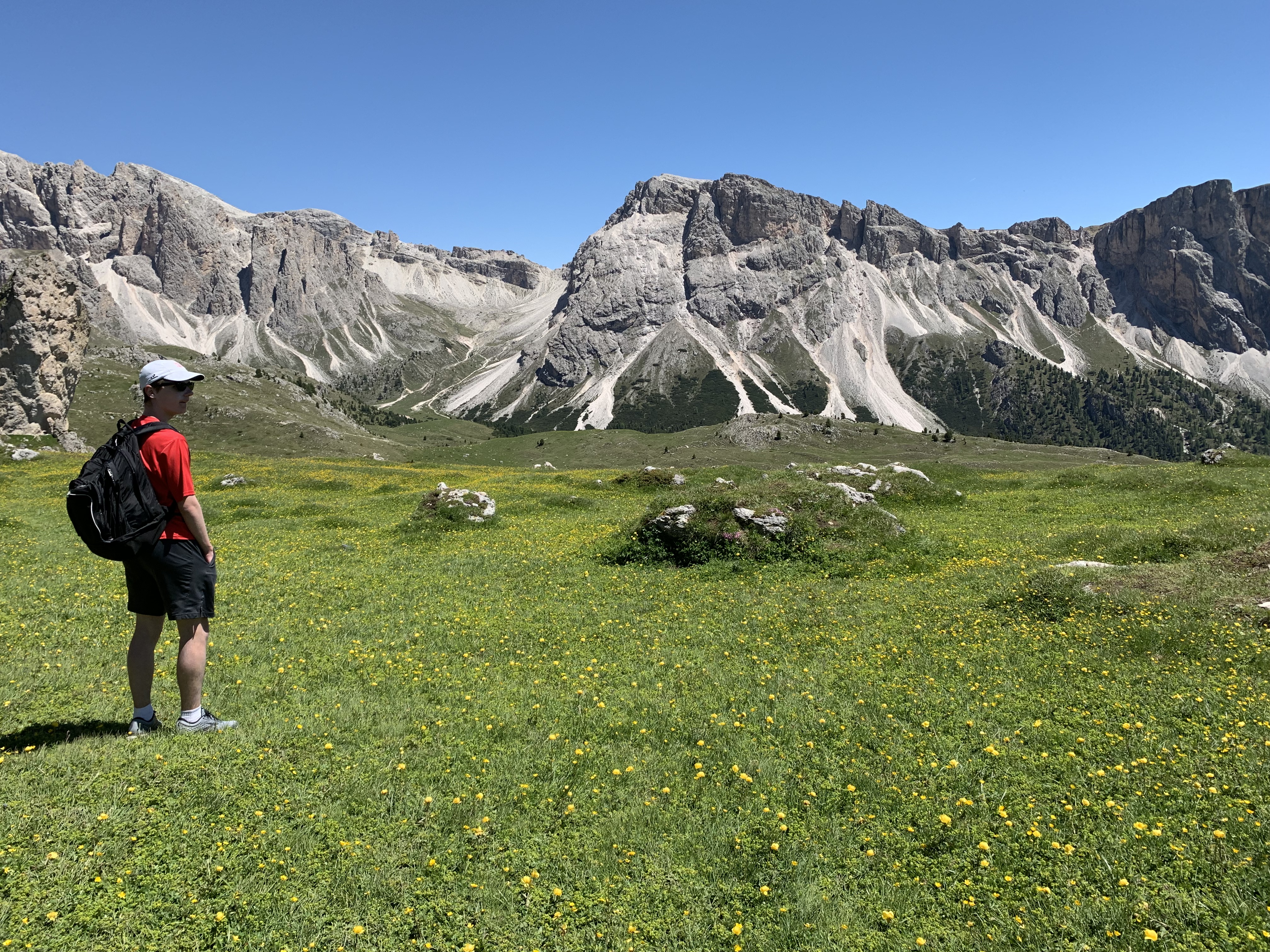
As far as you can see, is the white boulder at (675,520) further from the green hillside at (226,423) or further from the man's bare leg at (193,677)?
the green hillside at (226,423)

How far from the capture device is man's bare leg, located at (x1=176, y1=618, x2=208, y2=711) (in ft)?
29.8

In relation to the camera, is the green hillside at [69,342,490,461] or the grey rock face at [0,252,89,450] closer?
the grey rock face at [0,252,89,450]

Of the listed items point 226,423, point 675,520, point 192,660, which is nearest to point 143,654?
point 192,660

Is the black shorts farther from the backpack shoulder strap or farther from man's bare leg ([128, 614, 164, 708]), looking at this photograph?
the backpack shoulder strap

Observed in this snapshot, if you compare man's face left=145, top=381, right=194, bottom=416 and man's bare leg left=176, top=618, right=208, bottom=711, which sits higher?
man's face left=145, top=381, right=194, bottom=416

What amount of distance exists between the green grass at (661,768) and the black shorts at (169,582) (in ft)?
6.18

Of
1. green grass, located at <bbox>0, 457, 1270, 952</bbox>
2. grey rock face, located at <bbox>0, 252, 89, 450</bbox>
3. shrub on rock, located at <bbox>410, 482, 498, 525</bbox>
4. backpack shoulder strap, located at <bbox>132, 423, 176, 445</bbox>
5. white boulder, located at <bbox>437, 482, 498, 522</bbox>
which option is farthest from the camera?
grey rock face, located at <bbox>0, 252, 89, 450</bbox>

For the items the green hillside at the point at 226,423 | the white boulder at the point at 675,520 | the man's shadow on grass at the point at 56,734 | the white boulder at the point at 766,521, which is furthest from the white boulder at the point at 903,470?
the green hillside at the point at 226,423

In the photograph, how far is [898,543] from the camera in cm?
2295

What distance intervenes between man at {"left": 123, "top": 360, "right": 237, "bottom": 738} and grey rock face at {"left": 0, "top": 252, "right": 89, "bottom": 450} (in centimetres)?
10255

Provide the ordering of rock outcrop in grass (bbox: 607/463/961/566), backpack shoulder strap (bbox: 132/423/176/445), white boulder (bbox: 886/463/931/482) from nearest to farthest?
backpack shoulder strap (bbox: 132/423/176/445)
rock outcrop in grass (bbox: 607/463/961/566)
white boulder (bbox: 886/463/931/482)

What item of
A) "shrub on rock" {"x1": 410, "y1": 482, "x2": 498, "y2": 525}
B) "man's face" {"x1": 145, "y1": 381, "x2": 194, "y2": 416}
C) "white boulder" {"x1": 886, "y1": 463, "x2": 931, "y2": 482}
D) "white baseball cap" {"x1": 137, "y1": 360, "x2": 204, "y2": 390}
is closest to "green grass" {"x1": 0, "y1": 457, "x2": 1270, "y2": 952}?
"man's face" {"x1": 145, "y1": 381, "x2": 194, "y2": 416}

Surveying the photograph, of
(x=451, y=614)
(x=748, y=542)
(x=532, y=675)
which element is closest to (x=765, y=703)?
(x=532, y=675)

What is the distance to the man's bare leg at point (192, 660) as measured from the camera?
29.8ft
